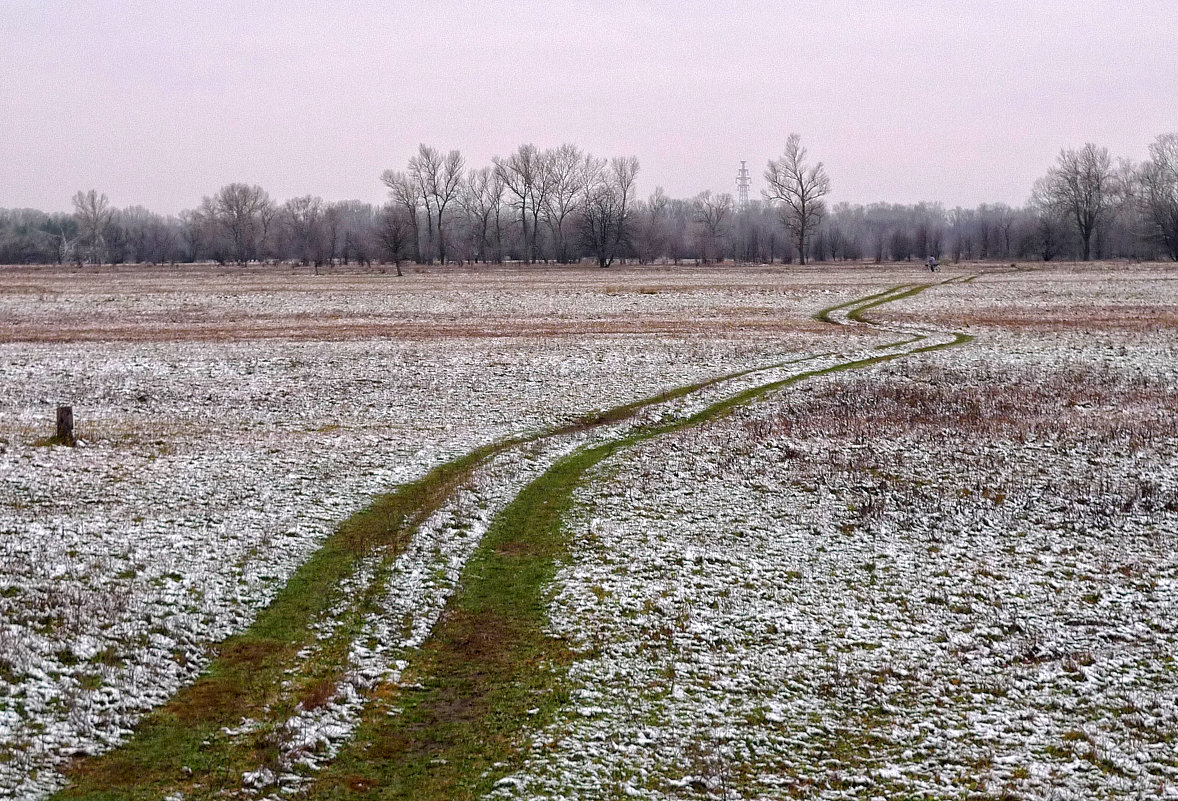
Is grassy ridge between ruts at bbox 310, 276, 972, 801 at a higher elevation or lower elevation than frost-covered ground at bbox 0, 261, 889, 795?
lower

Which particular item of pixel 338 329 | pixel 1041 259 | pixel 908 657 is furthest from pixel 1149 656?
pixel 1041 259

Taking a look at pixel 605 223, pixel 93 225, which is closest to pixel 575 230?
pixel 605 223

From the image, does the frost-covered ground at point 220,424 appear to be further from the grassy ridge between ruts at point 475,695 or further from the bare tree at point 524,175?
the bare tree at point 524,175

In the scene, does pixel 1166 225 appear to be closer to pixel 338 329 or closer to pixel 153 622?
pixel 338 329

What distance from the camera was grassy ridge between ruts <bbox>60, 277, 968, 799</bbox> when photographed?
7.67 metres

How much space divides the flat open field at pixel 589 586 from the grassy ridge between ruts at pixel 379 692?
4 cm

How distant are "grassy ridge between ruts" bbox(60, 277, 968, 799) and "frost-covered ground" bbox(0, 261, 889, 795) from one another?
400 millimetres

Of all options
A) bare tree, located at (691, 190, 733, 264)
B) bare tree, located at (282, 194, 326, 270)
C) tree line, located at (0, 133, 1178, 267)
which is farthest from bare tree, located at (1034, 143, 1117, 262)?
bare tree, located at (282, 194, 326, 270)

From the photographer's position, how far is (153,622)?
10.5 m

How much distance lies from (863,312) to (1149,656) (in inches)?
1672

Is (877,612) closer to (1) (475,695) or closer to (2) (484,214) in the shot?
(1) (475,695)

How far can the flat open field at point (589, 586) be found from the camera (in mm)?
8023

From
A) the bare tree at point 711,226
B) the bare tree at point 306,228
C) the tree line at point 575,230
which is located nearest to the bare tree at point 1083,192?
the tree line at point 575,230

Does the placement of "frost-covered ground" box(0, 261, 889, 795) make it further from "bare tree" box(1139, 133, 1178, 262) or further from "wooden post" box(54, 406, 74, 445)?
"bare tree" box(1139, 133, 1178, 262)
